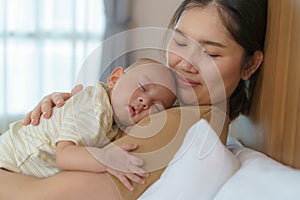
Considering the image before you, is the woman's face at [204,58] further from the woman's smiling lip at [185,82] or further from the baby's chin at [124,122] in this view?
the baby's chin at [124,122]

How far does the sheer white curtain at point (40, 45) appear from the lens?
3404 mm

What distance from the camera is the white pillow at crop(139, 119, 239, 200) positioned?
45.8 inches

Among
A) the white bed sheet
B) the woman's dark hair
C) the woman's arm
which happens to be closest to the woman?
the woman's dark hair

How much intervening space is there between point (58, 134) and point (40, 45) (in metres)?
2.19

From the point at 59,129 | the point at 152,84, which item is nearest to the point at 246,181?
the point at 152,84

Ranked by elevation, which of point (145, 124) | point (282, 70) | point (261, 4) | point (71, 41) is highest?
point (261, 4)

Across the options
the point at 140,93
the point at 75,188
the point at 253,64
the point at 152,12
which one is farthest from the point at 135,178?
the point at 152,12

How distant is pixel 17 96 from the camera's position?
137 inches

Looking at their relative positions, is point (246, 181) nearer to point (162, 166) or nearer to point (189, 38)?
point (162, 166)

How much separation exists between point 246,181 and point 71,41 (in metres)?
2.60

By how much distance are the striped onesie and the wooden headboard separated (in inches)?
17.0

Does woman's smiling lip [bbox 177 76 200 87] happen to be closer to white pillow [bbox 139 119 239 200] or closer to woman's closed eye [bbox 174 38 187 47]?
woman's closed eye [bbox 174 38 187 47]

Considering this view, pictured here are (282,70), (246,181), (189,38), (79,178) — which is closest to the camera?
(246,181)

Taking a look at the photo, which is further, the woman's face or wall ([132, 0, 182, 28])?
wall ([132, 0, 182, 28])
